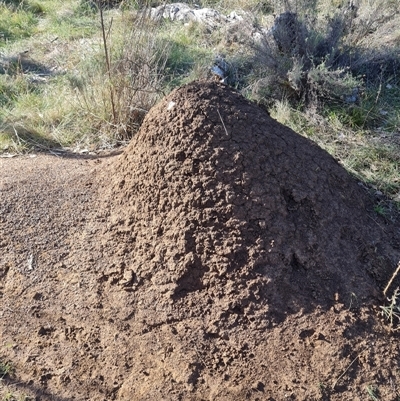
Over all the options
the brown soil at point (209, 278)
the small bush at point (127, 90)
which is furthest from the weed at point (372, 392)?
the small bush at point (127, 90)

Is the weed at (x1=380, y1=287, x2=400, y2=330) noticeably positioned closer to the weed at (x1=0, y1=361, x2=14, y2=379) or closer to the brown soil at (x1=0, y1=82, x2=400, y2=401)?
the brown soil at (x1=0, y1=82, x2=400, y2=401)

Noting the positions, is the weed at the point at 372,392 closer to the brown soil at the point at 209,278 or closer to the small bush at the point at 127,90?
the brown soil at the point at 209,278

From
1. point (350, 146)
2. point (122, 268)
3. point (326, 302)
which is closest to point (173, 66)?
point (350, 146)

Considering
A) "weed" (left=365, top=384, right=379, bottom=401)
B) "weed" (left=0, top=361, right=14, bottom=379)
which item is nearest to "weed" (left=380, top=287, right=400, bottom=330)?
"weed" (left=365, top=384, right=379, bottom=401)

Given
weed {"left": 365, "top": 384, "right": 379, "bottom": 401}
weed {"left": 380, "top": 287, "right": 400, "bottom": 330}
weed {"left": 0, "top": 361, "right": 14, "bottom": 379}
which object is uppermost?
weed {"left": 380, "top": 287, "right": 400, "bottom": 330}

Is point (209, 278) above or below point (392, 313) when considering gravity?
below

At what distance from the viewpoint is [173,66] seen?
547cm

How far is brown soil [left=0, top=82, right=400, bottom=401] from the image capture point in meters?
2.19

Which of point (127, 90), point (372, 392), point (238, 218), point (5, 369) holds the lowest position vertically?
point (5, 369)

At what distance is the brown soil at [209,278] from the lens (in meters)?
2.19

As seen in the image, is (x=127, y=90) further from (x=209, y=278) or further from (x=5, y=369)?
(x=5, y=369)

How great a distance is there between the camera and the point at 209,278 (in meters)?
2.38

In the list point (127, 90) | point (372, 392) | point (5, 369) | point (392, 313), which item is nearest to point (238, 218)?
point (392, 313)

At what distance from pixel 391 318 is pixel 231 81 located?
336 centimetres
